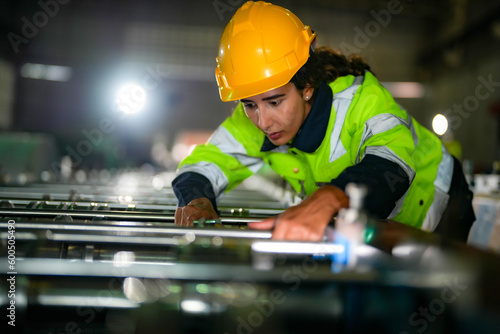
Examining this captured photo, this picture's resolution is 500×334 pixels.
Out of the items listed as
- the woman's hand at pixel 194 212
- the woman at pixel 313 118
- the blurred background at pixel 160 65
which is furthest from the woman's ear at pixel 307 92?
the blurred background at pixel 160 65

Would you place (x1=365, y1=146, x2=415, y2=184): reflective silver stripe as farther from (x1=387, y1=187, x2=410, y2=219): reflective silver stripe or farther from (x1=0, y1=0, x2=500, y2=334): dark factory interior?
(x1=387, y1=187, x2=410, y2=219): reflective silver stripe

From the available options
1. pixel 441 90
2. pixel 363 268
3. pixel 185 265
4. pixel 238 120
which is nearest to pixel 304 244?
pixel 363 268

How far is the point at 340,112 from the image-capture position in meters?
1.63

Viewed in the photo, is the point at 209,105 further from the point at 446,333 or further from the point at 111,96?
the point at 446,333

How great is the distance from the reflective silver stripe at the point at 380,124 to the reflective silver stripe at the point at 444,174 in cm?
38

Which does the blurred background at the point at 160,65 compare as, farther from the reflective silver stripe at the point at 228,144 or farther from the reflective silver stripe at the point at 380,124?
the reflective silver stripe at the point at 380,124

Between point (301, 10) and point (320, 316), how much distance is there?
11.3 m

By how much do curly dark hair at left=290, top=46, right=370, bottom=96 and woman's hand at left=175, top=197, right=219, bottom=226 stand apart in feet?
2.06

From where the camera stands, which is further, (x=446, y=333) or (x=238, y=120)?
(x=238, y=120)

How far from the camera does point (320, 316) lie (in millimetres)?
960

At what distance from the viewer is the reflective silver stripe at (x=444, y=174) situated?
1662 mm

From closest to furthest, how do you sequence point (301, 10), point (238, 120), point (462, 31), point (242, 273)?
point (242, 273)
point (238, 120)
point (462, 31)
point (301, 10)

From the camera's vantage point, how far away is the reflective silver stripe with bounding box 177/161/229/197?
182 cm

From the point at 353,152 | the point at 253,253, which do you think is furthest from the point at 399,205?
the point at 253,253
